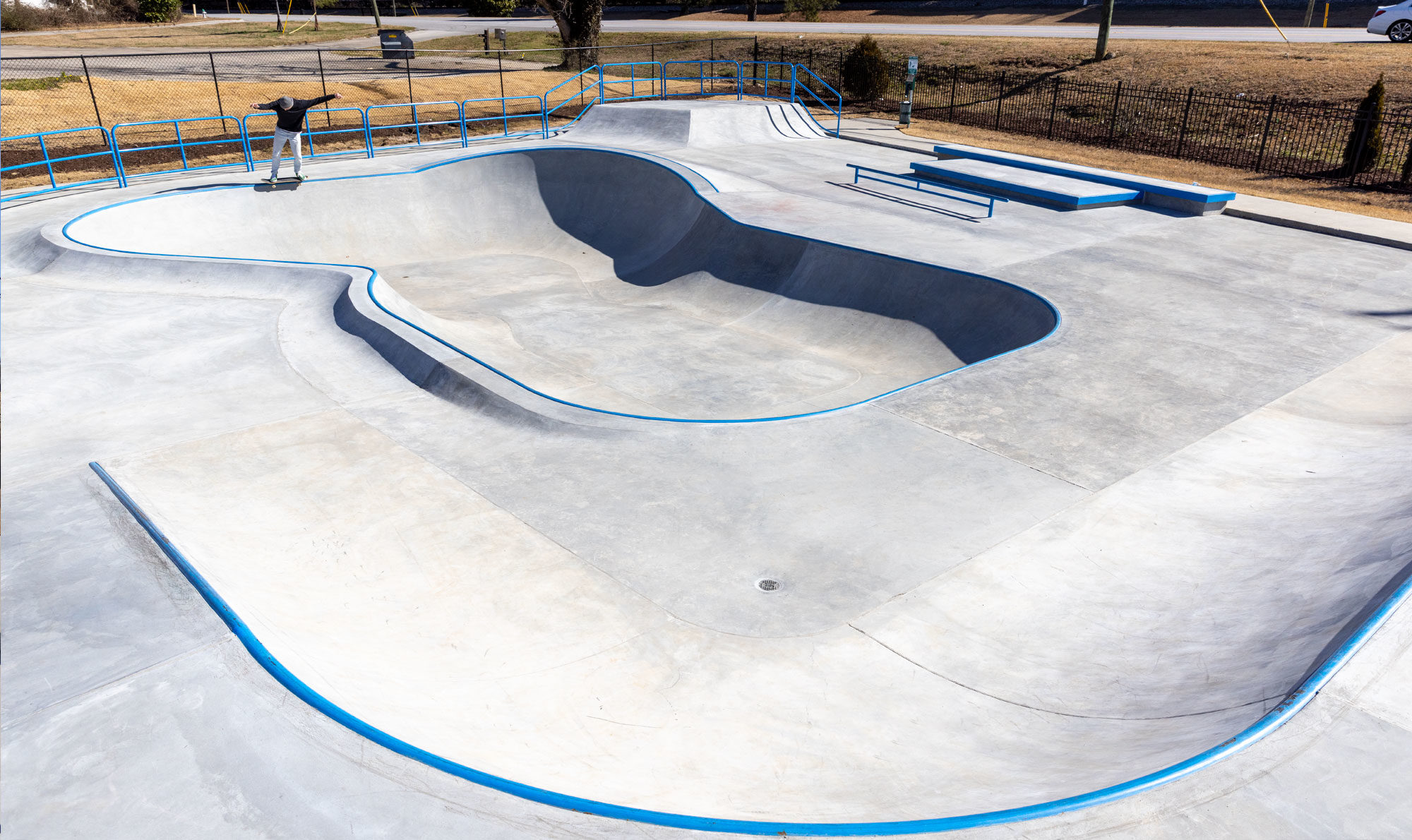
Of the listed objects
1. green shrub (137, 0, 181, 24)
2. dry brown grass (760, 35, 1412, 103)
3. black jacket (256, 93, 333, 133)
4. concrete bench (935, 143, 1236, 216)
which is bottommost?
concrete bench (935, 143, 1236, 216)

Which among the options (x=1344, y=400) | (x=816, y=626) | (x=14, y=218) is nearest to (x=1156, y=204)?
(x=1344, y=400)

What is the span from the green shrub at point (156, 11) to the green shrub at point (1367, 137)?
225 ft

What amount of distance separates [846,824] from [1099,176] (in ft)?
58.7

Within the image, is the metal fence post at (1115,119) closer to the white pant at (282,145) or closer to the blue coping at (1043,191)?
the blue coping at (1043,191)

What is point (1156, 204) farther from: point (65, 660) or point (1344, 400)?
point (65, 660)

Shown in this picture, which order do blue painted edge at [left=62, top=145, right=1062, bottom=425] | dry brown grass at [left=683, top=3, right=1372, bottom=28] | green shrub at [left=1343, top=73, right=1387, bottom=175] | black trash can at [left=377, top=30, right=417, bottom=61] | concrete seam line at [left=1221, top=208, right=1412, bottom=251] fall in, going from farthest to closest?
dry brown grass at [left=683, top=3, right=1372, bottom=28] → black trash can at [left=377, top=30, right=417, bottom=61] → green shrub at [left=1343, top=73, right=1387, bottom=175] → concrete seam line at [left=1221, top=208, right=1412, bottom=251] → blue painted edge at [left=62, top=145, right=1062, bottom=425]

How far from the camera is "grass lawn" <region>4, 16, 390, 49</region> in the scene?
1796 inches

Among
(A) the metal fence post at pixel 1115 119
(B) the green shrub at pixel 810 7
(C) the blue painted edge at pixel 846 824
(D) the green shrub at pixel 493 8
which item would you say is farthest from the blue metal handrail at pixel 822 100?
(D) the green shrub at pixel 493 8

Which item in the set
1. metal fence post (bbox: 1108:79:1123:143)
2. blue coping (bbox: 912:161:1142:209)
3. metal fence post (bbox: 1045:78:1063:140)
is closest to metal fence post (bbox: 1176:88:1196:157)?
metal fence post (bbox: 1108:79:1123:143)

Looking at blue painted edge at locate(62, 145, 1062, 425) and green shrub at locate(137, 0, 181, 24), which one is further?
green shrub at locate(137, 0, 181, 24)

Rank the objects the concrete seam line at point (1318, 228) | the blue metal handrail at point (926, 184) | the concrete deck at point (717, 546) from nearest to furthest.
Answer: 1. the concrete deck at point (717, 546)
2. the concrete seam line at point (1318, 228)
3. the blue metal handrail at point (926, 184)

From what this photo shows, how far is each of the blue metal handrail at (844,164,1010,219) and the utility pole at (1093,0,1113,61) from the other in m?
15.0

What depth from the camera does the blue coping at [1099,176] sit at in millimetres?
16594

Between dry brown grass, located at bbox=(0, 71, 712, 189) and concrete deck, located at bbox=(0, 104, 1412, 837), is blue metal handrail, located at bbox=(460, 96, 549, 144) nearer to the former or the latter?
dry brown grass, located at bbox=(0, 71, 712, 189)
